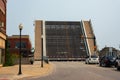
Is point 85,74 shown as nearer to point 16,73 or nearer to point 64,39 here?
point 16,73

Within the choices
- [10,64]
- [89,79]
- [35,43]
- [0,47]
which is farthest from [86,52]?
[89,79]

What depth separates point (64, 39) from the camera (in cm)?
11131

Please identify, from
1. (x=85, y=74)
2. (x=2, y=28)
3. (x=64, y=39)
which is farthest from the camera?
(x=64, y=39)

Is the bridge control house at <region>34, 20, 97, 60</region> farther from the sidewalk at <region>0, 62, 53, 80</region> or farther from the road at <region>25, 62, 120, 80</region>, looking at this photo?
the road at <region>25, 62, 120, 80</region>

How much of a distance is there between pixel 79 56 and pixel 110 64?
5706 centimetres

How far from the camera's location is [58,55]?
4117 inches

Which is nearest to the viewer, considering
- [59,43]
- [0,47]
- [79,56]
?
[0,47]

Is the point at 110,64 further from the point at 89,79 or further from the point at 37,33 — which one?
the point at 37,33

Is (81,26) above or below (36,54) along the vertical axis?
above

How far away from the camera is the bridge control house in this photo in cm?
10606

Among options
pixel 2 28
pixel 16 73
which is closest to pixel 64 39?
pixel 2 28

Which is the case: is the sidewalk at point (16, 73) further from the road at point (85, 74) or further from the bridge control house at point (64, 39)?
the bridge control house at point (64, 39)

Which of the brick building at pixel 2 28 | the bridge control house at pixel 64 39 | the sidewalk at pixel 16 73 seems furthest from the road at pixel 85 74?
the bridge control house at pixel 64 39

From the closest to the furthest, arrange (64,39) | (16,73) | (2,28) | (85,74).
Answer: (85,74)
(16,73)
(2,28)
(64,39)
